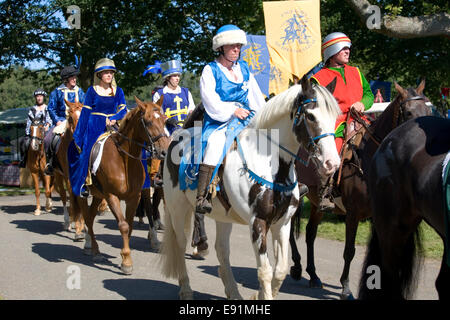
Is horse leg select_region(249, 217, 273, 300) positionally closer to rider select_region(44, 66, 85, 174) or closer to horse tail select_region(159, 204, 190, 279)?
horse tail select_region(159, 204, 190, 279)

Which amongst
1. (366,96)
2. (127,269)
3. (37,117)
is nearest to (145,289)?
(127,269)

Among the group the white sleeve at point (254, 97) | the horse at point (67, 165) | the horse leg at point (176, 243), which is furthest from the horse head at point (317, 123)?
the horse at point (67, 165)

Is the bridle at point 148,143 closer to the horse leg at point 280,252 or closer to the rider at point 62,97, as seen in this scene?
the horse leg at point 280,252

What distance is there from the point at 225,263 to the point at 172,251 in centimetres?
70

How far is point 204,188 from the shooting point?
5777mm

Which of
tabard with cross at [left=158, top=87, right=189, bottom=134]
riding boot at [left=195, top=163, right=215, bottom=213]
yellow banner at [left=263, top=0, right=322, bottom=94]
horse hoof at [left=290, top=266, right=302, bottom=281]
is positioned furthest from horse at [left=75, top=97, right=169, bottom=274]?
yellow banner at [left=263, top=0, right=322, bottom=94]

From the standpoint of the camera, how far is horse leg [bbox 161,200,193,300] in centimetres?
663

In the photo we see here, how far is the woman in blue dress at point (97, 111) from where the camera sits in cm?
884

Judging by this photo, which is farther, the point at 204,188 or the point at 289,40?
the point at 289,40

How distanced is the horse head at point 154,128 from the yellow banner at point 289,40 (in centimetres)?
399

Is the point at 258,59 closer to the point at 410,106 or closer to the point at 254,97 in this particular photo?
the point at 410,106

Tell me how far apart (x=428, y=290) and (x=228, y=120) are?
325 centimetres

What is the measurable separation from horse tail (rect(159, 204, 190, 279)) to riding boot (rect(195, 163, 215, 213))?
1.00 meters

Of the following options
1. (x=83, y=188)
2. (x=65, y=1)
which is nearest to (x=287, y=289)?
(x=83, y=188)
